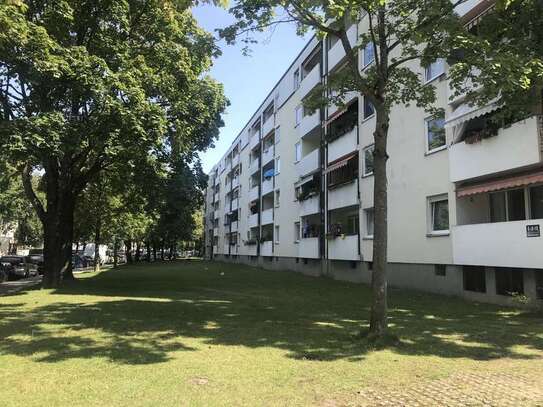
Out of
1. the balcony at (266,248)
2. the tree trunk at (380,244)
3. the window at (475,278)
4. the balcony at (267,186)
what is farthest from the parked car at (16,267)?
the tree trunk at (380,244)

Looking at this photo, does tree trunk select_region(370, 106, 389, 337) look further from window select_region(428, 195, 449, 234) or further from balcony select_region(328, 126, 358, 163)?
balcony select_region(328, 126, 358, 163)

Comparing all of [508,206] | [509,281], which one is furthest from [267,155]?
[509,281]

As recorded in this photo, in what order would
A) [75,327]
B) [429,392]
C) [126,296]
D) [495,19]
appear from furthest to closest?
1. [126,296]
2. [495,19]
3. [75,327]
4. [429,392]

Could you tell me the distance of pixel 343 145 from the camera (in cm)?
2792

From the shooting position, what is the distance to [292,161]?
3925 cm

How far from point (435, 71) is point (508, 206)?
6128mm

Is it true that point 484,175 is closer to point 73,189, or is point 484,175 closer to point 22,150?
point 22,150

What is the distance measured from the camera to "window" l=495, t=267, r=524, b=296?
15.2 metres

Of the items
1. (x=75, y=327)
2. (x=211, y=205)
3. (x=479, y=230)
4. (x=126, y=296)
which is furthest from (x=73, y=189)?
A: (x=211, y=205)

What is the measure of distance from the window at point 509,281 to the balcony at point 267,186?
3041cm

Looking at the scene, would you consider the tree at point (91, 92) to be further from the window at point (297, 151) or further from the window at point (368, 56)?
the window at point (297, 151)

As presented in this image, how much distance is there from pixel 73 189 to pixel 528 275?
63.5ft

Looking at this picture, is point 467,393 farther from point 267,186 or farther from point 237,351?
point 267,186

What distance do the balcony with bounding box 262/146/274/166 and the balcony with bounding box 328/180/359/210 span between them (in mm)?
17204
